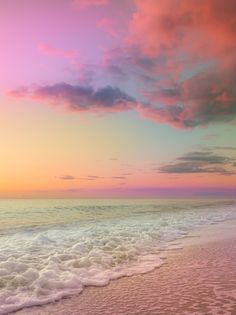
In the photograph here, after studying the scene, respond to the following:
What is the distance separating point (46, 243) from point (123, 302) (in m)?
7.91

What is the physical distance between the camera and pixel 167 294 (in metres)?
6.72

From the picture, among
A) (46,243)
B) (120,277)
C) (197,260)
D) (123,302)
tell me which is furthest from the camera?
(46,243)

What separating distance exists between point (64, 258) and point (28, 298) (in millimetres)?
3714

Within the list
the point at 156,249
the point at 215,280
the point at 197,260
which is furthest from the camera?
the point at 156,249

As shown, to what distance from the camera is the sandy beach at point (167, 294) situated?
5.91 m

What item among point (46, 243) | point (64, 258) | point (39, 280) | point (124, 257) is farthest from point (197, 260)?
point (46, 243)

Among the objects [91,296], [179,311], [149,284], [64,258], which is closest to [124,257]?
[64,258]

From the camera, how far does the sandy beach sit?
591cm

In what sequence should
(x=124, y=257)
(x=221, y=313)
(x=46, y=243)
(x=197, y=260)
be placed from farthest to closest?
(x=46, y=243), (x=124, y=257), (x=197, y=260), (x=221, y=313)

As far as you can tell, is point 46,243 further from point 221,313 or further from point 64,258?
point 221,313

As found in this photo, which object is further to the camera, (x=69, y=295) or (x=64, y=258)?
(x=64, y=258)

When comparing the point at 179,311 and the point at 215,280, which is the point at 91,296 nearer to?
the point at 179,311

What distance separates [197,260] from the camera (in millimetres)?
9914

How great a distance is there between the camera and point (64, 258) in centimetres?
1041
